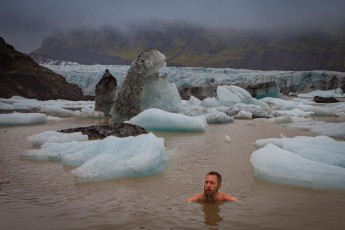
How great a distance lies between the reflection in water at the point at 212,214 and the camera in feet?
12.4

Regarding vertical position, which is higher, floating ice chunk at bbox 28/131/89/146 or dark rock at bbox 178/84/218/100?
dark rock at bbox 178/84/218/100

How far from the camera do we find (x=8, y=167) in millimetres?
6555

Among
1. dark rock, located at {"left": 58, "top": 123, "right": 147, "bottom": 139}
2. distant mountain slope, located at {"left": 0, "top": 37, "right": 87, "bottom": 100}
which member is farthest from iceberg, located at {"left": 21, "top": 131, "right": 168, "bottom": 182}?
distant mountain slope, located at {"left": 0, "top": 37, "right": 87, "bottom": 100}

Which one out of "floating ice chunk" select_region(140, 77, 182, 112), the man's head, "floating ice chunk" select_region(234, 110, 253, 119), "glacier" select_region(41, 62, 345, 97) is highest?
"glacier" select_region(41, 62, 345, 97)

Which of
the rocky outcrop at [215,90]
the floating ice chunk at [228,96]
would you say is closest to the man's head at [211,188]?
the floating ice chunk at [228,96]

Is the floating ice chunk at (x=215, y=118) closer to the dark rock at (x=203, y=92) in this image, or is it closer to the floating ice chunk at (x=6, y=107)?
the floating ice chunk at (x=6, y=107)

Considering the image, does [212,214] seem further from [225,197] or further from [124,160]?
[124,160]

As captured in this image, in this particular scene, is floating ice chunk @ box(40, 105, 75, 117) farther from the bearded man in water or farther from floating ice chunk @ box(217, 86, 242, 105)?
the bearded man in water

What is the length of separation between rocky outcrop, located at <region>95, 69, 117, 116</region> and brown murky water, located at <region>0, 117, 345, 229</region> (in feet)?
49.9

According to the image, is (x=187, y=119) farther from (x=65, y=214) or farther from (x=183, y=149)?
(x=65, y=214)

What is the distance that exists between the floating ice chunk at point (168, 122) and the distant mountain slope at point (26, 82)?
74.7ft

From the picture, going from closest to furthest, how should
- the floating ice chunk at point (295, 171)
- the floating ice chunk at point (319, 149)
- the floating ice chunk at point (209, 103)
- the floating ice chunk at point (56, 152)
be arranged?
the floating ice chunk at point (295, 171) < the floating ice chunk at point (319, 149) < the floating ice chunk at point (56, 152) < the floating ice chunk at point (209, 103)

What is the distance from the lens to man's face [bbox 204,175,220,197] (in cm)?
439

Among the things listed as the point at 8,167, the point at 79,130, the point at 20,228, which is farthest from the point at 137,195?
the point at 79,130
